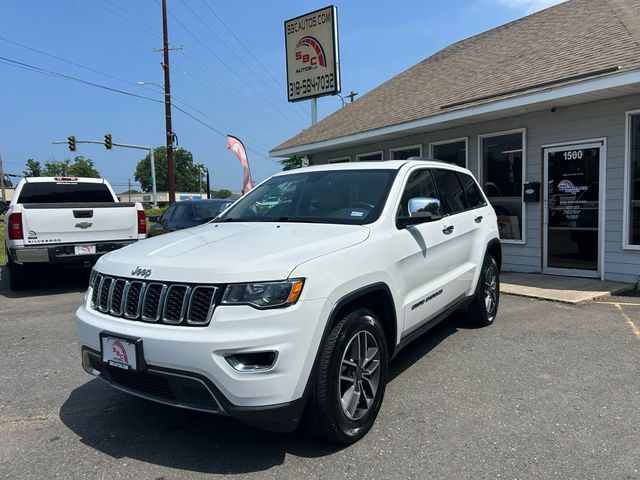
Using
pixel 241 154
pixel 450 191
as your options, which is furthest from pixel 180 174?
pixel 450 191

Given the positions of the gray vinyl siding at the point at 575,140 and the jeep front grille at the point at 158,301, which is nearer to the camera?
the jeep front grille at the point at 158,301

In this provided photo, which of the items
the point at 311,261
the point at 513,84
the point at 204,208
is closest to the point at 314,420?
the point at 311,261

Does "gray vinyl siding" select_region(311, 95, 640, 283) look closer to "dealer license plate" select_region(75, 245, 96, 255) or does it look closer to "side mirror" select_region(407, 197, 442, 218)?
"side mirror" select_region(407, 197, 442, 218)

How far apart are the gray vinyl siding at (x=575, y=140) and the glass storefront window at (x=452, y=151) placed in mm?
142

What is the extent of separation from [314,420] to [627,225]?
700cm

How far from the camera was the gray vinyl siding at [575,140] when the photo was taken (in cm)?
782

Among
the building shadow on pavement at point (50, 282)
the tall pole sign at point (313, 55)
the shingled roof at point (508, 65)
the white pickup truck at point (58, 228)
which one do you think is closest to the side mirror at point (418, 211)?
the shingled roof at point (508, 65)

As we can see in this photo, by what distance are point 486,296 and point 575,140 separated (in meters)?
4.29

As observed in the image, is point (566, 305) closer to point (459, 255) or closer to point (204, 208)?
point (459, 255)

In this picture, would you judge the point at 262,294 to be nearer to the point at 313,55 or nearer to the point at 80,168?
the point at 313,55

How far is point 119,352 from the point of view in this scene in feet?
9.47

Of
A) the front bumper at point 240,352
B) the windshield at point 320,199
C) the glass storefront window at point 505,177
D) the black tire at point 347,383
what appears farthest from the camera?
the glass storefront window at point 505,177

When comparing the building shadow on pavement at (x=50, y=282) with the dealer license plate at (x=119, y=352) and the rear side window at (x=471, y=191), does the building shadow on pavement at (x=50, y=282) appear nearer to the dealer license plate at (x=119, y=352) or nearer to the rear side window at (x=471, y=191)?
the dealer license plate at (x=119, y=352)

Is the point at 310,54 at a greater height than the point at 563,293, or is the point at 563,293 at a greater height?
the point at 310,54
